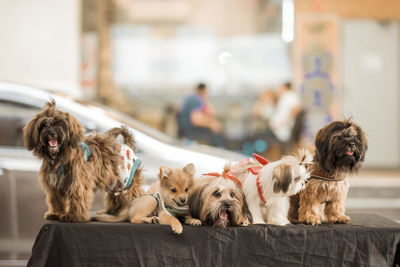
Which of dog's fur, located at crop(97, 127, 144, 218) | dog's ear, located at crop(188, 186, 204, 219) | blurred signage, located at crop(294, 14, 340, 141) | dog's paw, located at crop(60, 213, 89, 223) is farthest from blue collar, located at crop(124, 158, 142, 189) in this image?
blurred signage, located at crop(294, 14, 340, 141)

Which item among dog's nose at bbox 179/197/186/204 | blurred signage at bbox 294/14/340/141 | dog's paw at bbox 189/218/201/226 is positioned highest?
blurred signage at bbox 294/14/340/141

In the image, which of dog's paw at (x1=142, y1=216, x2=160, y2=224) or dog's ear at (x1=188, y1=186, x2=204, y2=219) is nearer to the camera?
dog's ear at (x1=188, y1=186, x2=204, y2=219)

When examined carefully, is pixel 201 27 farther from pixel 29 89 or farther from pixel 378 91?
pixel 29 89

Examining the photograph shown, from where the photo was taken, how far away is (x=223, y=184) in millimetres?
2633

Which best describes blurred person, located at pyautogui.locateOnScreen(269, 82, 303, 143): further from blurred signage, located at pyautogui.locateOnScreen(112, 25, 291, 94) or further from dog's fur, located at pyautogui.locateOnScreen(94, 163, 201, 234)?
dog's fur, located at pyautogui.locateOnScreen(94, 163, 201, 234)

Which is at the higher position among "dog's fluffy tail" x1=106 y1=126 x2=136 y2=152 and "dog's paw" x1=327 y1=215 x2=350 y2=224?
"dog's fluffy tail" x1=106 y1=126 x2=136 y2=152

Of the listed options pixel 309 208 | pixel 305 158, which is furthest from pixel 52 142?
pixel 309 208

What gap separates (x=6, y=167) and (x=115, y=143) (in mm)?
1580

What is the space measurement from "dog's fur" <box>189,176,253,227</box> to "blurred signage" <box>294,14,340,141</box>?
8232mm

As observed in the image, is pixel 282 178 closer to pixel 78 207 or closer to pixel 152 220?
pixel 152 220

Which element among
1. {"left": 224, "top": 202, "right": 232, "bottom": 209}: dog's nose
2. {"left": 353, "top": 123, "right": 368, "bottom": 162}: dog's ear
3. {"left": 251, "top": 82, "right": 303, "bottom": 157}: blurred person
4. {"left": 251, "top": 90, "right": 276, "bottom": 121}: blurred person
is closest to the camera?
{"left": 224, "top": 202, "right": 232, "bottom": 209}: dog's nose

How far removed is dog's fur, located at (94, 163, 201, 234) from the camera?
2725mm

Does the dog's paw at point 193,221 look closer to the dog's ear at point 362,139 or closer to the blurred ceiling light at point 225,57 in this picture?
the dog's ear at point 362,139

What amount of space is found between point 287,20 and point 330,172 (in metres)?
8.50
